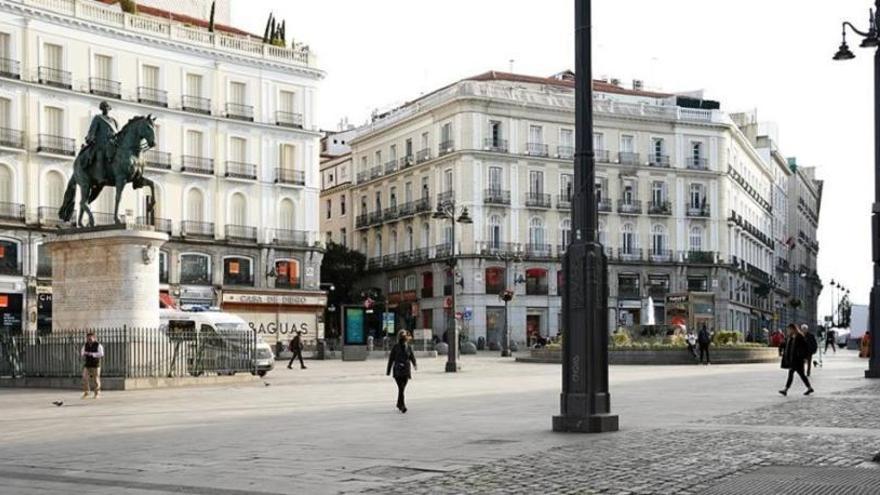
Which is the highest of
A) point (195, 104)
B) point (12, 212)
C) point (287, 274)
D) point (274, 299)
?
point (195, 104)

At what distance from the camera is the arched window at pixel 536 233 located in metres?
82.2

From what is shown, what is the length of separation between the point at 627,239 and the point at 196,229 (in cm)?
3370

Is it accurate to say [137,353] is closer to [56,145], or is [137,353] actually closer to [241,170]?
[56,145]

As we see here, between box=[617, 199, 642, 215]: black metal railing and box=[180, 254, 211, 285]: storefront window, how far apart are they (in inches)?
1289

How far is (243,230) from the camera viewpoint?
219ft

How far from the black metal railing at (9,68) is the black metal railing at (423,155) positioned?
32817 mm

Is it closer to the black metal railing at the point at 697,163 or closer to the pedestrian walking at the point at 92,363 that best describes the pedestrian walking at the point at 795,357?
the pedestrian walking at the point at 92,363

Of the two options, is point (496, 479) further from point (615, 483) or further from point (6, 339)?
point (6, 339)

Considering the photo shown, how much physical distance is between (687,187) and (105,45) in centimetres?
4505

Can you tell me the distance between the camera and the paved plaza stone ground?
10.8 metres

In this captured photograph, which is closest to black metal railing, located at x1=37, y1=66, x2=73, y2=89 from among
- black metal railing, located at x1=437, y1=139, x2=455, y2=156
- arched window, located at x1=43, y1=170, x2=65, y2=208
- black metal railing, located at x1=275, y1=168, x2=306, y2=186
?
arched window, located at x1=43, y1=170, x2=65, y2=208

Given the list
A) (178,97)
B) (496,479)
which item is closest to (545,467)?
(496,479)

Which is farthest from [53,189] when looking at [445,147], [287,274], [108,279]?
[108,279]

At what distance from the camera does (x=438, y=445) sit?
560 inches
